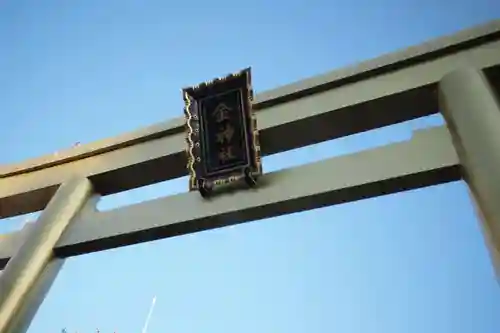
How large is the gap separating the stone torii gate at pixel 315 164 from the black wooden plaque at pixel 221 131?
0.12m

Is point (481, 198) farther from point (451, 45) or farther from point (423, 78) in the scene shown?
point (451, 45)

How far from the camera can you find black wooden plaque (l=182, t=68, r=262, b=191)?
7.47 ft

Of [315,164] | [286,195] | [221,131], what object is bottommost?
[286,195]

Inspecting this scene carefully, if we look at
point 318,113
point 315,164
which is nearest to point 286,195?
point 315,164

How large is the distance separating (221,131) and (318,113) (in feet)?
1.75

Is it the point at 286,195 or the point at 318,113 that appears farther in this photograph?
the point at 318,113

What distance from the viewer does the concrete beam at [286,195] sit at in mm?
1952

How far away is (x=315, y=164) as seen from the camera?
218 cm

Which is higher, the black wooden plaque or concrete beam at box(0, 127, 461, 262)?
the black wooden plaque

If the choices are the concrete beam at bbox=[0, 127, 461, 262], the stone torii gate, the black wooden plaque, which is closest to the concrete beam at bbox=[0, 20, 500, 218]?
the stone torii gate

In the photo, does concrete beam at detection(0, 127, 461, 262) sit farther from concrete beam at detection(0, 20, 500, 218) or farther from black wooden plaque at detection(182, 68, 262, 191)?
concrete beam at detection(0, 20, 500, 218)

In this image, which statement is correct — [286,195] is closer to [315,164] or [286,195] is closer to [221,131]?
[315,164]

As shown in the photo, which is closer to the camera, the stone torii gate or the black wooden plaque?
the stone torii gate

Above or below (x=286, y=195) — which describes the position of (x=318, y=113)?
above
